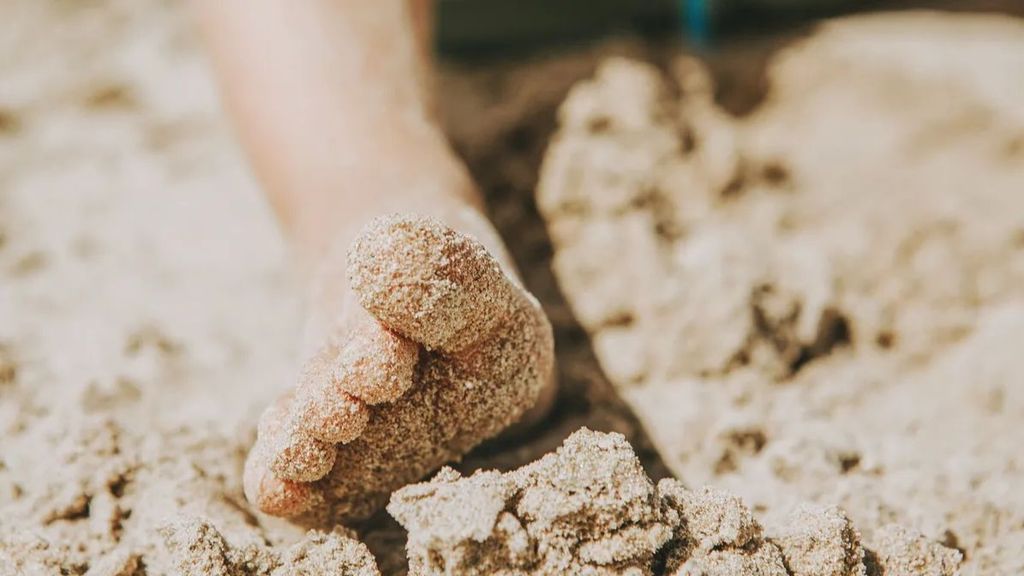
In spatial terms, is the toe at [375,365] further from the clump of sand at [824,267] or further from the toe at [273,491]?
the clump of sand at [824,267]

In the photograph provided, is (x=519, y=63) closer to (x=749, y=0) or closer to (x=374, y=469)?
(x=749, y=0)

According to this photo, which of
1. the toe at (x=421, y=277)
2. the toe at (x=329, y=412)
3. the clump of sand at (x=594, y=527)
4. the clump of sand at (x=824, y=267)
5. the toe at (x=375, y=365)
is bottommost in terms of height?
the clump of sand at (x=824, y=267)

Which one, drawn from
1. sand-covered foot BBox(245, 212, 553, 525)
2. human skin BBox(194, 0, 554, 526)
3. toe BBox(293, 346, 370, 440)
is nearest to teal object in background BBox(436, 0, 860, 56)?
human skin BBox(194, 0, 554, 526)

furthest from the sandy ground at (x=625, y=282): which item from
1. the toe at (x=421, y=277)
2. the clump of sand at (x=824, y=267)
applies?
the toe at (x=421, y=277)

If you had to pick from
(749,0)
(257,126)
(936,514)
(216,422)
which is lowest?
(936,514)

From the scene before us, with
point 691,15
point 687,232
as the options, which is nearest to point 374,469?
point 687,232

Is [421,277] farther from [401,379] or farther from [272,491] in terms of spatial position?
[272,491]

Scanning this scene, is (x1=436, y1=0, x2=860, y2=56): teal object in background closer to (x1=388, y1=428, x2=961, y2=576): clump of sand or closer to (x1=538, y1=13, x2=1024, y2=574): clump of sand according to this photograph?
(x1=538, y1=13, x2=1024, y2=574): clump of sand
